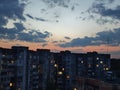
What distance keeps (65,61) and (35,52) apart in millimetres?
26125

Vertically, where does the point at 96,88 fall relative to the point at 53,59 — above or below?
below

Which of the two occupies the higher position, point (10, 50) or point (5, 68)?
point (10, 50)

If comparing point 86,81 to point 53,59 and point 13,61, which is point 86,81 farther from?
point 53,59

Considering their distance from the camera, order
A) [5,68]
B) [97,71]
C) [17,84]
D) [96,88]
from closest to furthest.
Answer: [96,88]
[5,68]
[17,84]
[97,71]

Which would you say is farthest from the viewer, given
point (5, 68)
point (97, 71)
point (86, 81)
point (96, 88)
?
point (97, 71)

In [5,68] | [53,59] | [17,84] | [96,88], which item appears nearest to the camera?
[96,88]

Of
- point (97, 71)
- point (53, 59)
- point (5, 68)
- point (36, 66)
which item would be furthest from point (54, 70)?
point (5, 68)

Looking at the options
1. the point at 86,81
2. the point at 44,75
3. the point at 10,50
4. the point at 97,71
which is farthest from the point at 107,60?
the point at 86,81

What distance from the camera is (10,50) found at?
104188 mm

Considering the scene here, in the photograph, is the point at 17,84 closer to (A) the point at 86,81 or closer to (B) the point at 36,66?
(B) the point at 36,66

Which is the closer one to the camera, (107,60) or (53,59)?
(53,59)

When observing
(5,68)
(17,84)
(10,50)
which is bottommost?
(17,84)

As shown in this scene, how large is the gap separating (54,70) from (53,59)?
6.96m

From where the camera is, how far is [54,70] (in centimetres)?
14575
